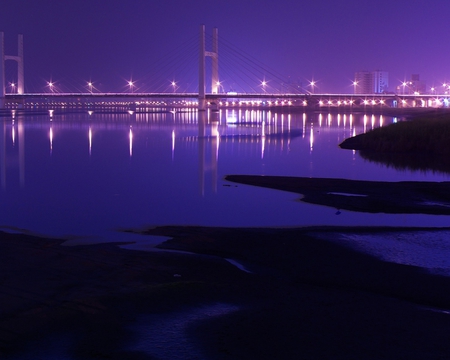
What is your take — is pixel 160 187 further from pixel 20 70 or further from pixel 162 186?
pixel 20 70

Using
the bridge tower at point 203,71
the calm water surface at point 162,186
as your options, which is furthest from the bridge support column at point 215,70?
the calm water surface at point 162,186

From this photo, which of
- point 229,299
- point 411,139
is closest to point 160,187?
point 229,299

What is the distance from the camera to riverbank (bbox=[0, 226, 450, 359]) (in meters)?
4.54

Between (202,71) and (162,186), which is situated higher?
(202,71)

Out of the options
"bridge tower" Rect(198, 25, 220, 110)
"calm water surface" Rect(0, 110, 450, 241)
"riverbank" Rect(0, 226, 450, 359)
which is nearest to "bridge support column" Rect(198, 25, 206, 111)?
"bridge tower" Rect(198, 25, 220, 110)

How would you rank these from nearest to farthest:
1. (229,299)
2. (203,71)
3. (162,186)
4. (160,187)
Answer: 1. (229,299)
2. (160,187)
3. (162,186)
4. (203,71)

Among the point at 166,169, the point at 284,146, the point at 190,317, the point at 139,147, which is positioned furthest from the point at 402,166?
the point at 190,317

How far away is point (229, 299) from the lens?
5559 mm

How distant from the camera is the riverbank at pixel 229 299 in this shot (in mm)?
4539

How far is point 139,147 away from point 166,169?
8742 millimetres

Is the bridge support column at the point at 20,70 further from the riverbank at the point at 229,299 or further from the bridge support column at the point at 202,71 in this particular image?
the riverbank at the point at 229,299

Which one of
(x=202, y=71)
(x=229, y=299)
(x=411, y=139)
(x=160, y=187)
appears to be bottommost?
(x=229, y=299)

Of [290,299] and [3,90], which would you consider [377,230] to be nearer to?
[290,299]

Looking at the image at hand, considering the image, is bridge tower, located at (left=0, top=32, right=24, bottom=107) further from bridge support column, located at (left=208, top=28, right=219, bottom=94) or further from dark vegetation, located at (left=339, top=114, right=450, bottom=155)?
dark vegetation, located at (left=339, top=114, right=450, bottom=155)
